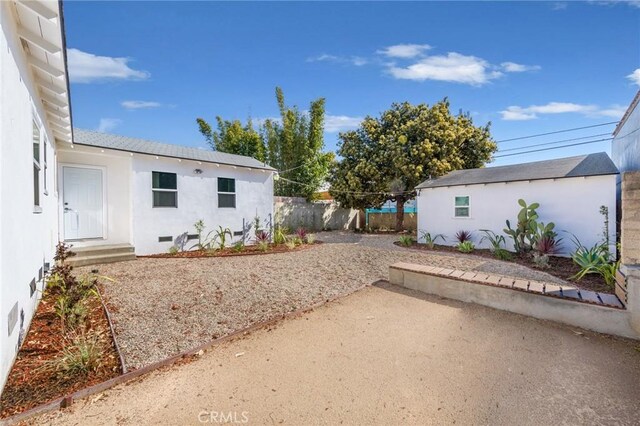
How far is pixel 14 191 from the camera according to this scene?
2.73 metres

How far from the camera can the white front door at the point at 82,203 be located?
7930mm

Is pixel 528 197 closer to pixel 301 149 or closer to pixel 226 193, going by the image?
pixel 226 193

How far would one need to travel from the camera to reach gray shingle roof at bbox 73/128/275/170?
8148 mm

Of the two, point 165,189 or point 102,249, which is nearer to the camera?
point 102,249

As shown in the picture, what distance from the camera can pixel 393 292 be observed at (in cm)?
526

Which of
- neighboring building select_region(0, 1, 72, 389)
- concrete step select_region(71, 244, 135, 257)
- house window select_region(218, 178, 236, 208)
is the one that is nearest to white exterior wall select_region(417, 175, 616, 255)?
house window select_region(218, 178, 236, 208)

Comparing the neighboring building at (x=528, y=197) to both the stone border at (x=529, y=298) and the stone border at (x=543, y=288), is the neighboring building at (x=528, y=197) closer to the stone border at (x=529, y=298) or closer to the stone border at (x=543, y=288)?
the stone border at (x=543, y=288)

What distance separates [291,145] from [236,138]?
4.13 m

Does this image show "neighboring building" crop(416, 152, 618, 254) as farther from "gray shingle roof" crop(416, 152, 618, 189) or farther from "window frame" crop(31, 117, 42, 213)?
"window frame" crop(31, 117, 42, 213)

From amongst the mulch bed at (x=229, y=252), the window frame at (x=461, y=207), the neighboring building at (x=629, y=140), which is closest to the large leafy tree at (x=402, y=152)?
the window frame at (x=461, y=207)

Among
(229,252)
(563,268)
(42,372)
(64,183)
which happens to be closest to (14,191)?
(42,372)

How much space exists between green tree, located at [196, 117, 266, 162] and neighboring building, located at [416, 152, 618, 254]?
1223 centimetres

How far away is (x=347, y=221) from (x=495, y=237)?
1038 centimetres

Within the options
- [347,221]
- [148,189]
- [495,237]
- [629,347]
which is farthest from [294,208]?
[629,347]
